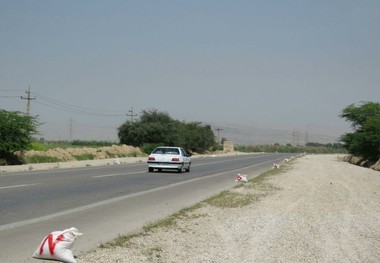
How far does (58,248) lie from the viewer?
7.05m

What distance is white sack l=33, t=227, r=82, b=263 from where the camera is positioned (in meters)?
7.02

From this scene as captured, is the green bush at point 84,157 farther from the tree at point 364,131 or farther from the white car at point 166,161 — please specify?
the tree at point 364,131

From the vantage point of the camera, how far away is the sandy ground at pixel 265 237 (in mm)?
7641

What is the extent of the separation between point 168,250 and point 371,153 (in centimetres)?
4736

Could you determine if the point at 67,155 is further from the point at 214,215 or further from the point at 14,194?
the point at 214,215

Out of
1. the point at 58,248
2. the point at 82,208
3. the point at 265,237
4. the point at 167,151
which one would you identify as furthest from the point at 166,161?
the point at 58,248

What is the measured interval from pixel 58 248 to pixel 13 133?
29608 millimetres

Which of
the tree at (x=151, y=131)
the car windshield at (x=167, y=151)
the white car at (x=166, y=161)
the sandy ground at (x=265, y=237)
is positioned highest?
the tree at (x=151, y=131)

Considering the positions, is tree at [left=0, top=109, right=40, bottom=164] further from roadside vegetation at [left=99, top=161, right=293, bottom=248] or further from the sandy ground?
the sandy ground

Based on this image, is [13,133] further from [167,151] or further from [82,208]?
[82,208]

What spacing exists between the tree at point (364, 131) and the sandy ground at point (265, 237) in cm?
3514

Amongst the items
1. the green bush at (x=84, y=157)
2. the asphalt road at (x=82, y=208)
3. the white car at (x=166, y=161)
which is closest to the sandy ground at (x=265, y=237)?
the asphalt road at (x=82, y=208)

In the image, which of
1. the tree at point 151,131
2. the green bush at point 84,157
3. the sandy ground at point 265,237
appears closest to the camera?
the sandy ground at point 265,237

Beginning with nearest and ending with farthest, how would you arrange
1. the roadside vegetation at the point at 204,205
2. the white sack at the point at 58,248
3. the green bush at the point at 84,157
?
the white sack at the point at 58,248 → the roadside vegetation at the point at 204,205 → the green bush at the point at 84,157
